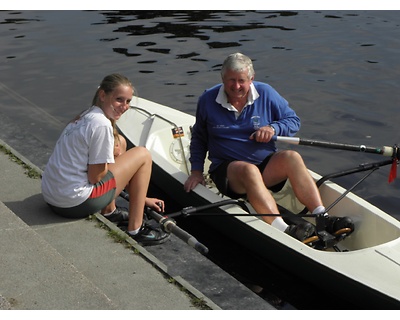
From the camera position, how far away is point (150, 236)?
6.46 metres

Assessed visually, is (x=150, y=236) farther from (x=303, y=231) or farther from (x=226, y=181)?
(x=303, y=231)

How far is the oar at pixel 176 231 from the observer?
570 centimetres

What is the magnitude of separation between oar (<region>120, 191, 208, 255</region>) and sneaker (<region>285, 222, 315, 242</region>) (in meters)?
1.00

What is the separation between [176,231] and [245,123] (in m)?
1.46

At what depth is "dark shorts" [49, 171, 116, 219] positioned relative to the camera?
629 cm

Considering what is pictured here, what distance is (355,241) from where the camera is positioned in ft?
22.2

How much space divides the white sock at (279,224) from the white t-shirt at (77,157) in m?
1.52

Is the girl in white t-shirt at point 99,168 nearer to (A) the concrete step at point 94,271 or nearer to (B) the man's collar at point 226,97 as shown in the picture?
(A) the concrete step at point 94,271

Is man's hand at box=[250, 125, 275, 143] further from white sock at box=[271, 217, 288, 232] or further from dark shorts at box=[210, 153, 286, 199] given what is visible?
white sock at box=[271, 217, 288, 232]

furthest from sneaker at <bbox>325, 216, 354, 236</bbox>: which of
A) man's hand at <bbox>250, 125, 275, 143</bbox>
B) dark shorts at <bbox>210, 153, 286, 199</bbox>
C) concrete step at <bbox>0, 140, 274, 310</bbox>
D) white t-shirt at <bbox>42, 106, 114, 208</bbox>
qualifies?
white t-shirt at <bbox>42, 106, 114, 208</bbox>

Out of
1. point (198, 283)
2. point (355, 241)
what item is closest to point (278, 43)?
point (355, 241)

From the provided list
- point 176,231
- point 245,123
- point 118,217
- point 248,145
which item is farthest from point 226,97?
point 176,231

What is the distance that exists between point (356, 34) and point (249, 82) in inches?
339

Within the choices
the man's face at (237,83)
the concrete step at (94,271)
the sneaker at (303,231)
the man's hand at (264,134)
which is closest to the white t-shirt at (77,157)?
the concrete step at (94,271)
